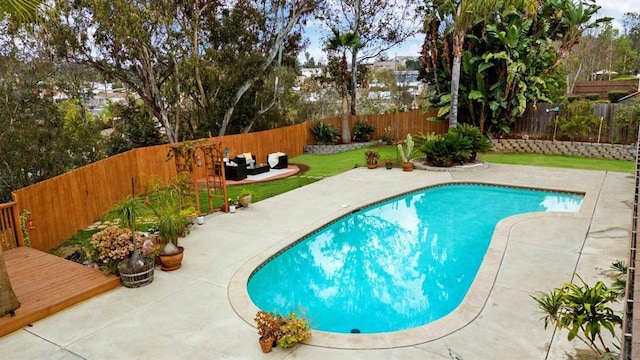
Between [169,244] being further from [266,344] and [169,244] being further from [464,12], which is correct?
[464,12]

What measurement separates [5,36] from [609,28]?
49.7 meters

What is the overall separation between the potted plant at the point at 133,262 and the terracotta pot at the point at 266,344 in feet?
8.56

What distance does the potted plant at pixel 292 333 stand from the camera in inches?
168

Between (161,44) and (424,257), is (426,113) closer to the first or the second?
(161,44)

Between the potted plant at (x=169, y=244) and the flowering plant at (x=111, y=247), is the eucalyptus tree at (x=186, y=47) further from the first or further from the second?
the flowering plant at (x=111, y=247)

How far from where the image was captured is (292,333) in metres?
4.31

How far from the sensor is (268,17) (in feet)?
64.2

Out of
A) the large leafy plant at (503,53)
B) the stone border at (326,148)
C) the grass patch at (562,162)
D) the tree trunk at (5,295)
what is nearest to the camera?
the tree trunk at (5,295)

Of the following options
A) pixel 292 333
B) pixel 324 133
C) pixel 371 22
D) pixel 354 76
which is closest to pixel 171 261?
pixel 292 333

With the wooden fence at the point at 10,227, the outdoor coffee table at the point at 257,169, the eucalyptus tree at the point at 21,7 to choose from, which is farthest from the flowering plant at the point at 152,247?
the outdoor coffee table at the point at 257,169

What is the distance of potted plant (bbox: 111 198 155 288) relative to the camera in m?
5.85

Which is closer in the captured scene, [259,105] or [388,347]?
[388,347]

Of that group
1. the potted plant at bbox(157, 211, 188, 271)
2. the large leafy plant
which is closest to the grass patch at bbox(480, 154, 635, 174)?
the large leafy plant

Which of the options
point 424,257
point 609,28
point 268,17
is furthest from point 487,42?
point 609,28
